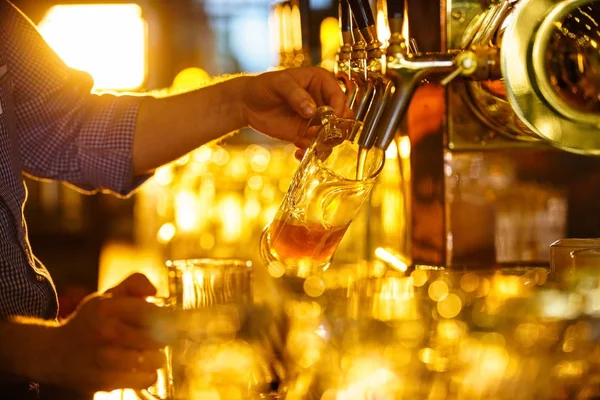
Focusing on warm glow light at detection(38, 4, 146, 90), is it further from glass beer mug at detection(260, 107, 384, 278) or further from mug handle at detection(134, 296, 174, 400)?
mug handle at detection(134, 296, 174, 400)

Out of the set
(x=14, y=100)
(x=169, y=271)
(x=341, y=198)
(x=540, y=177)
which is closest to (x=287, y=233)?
(x=341, y=198)

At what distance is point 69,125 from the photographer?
1.85 m

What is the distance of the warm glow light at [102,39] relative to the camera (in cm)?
676

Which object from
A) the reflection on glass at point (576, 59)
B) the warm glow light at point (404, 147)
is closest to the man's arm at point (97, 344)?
the reflection on glass at point (576, 59)

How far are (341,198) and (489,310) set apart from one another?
34 centimetres

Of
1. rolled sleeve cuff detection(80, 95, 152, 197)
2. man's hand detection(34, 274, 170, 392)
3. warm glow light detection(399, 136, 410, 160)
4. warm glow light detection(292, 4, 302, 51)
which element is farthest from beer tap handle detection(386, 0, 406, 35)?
warm glow light detection(292, 4, 302, 51)

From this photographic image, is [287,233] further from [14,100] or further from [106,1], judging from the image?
[106,1]

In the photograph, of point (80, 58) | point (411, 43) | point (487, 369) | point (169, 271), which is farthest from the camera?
point (80, 58)

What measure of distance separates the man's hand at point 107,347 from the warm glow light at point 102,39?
19.5ft

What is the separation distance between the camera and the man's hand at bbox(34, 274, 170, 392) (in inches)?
32.9

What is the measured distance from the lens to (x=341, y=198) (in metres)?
1.13

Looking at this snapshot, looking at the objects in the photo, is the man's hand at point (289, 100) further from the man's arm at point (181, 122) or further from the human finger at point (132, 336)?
the human finger at point (132, 336)

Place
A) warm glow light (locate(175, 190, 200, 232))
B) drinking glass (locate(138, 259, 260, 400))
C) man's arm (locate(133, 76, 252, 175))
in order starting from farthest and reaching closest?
warm glow light (locate(175, 190, 200, 232)), man's arm (locate(133, 76, 252, 175)), drinking glass (locate(138, 259, 260, 400))

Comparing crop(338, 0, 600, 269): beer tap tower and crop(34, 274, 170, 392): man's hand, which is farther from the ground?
crop(338, 0, 600, 269): beer tap tower
